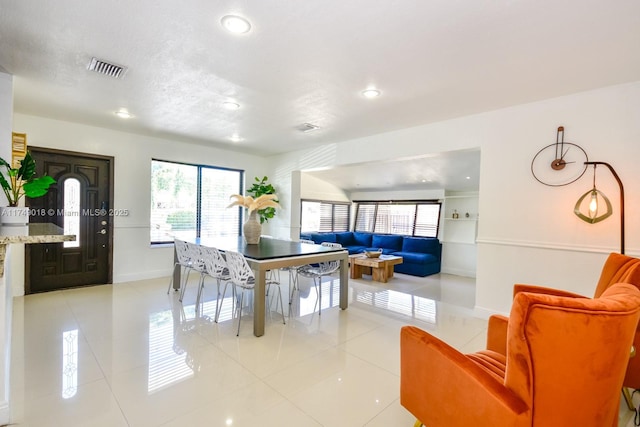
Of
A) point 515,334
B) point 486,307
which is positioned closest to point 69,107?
point 515,334

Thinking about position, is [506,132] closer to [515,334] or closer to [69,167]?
[515,334]

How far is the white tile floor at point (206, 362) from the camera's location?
6.23 ft

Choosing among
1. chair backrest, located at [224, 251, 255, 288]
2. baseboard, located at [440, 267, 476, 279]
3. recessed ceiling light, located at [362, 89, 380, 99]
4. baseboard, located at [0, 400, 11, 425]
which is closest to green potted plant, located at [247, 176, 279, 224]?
chair backrest, located at [224, 251, 255, 288]

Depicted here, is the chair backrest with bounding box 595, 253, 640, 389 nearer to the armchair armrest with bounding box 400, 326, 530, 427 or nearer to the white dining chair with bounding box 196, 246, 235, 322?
the armchair armrest with bounding box 400, 326, 530, 427

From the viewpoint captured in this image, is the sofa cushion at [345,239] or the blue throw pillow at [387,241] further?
the sofa cushion at [345,239]

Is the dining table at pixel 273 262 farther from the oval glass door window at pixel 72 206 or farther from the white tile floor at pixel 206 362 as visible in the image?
the oval glass door window at pixel 72 206

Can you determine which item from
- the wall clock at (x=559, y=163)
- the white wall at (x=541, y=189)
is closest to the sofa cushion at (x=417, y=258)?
the white wall at (x=541, y=189)

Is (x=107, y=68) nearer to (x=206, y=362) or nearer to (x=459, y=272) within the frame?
(x=206, y=362)

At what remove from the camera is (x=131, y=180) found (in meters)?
5.16

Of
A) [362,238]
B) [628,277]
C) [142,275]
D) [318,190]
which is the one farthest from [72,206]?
[628,277]

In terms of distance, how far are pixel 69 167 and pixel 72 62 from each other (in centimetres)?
264

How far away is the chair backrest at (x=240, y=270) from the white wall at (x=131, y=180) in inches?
114

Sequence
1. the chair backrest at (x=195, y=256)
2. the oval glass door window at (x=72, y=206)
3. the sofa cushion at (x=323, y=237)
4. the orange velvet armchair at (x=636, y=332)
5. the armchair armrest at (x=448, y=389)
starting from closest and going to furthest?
the armchair armrest at (x=448, y=389), the orange velvet armchair at (x=636, y=332), the chair backrest at (x=195, y=256), the oval glass door window at (x=72, y=206), the sofa cushion at (x=323, y=237)

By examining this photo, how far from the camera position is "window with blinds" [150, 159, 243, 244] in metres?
5.55
